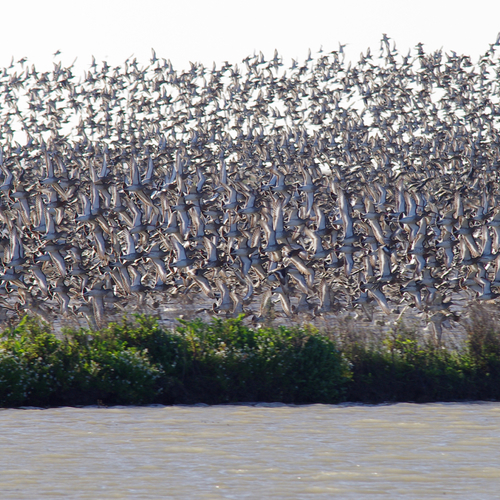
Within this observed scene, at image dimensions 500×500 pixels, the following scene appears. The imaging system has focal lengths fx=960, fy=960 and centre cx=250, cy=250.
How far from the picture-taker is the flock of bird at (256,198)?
28016 millimetres

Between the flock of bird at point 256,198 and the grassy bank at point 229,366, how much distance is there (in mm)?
2046

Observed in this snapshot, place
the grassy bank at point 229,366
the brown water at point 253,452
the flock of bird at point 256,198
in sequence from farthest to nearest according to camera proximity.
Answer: the flock of bird at point 256,198 < the grassy bank at point 229,366 < the brown water at point 253,452

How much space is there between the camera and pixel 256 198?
34.4 metres

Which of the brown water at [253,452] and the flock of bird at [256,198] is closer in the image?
the brown water at [253,452]

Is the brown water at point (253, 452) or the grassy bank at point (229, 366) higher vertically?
the grassy bank at point (229, 366)

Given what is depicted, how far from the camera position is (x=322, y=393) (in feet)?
55.0

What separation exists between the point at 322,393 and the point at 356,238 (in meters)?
13.1

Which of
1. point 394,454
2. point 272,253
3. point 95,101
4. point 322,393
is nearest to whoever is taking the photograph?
point 394,454

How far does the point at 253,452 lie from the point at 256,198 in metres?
22.4

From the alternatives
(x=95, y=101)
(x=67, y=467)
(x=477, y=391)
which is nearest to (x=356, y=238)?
(x=477, y=391)

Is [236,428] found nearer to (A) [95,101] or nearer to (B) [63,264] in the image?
(B) [63,264]

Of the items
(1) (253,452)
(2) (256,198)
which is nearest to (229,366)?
(1) (253,452)

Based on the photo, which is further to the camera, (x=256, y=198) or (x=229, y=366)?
(x=256, y=198)

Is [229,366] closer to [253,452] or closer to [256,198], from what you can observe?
[253,452]
